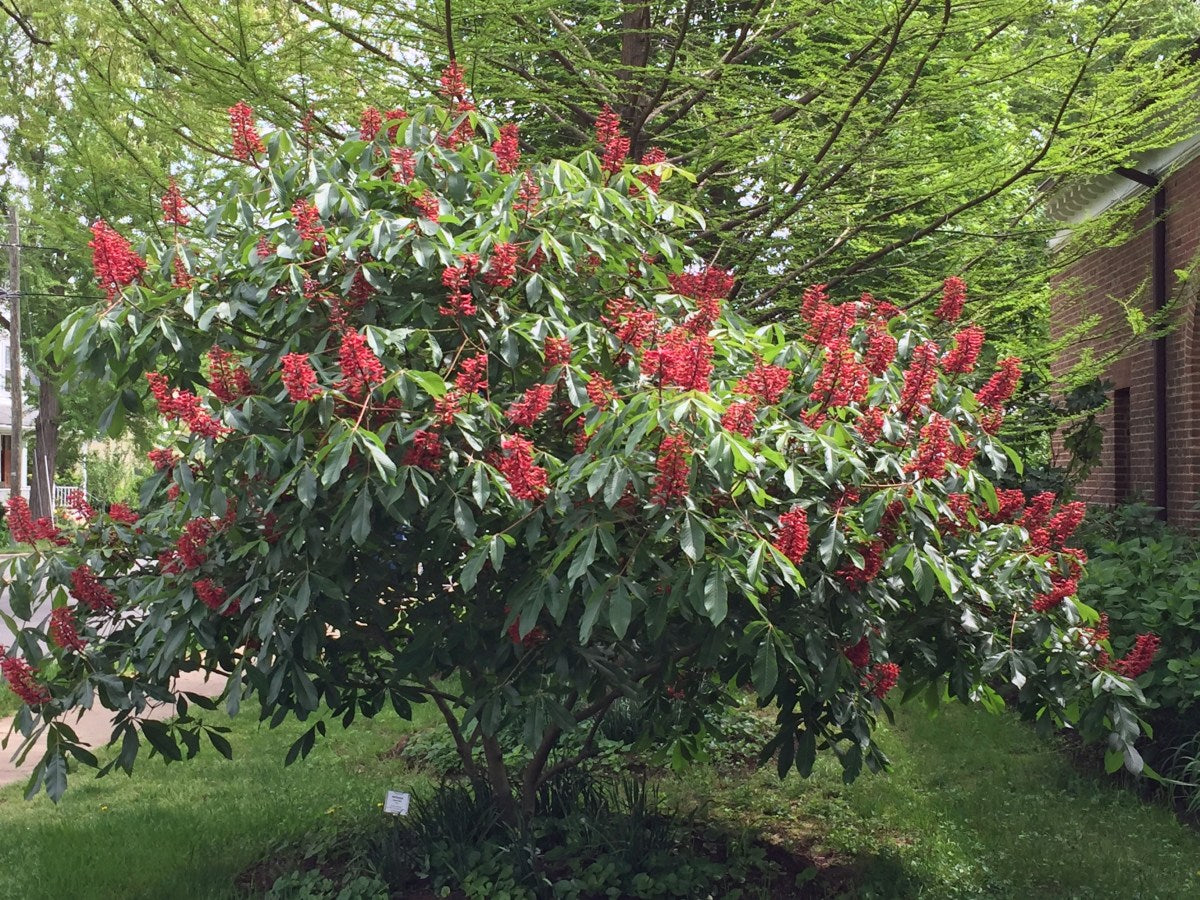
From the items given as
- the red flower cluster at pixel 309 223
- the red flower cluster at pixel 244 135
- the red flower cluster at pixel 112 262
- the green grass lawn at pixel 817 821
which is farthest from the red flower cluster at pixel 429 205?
the green grass lawn at pixel 817 821

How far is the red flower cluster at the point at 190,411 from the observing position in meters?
3.12

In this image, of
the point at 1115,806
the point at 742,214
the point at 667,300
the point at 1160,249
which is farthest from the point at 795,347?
the point at 1160,249

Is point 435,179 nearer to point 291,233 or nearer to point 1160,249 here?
point 291,233

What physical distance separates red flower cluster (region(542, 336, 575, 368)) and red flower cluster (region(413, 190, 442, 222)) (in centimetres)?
57

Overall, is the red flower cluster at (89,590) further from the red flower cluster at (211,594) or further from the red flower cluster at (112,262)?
the red flower cluster at (112,262)

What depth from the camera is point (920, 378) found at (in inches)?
136

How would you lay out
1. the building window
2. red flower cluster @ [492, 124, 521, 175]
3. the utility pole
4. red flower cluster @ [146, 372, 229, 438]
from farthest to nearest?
the utility pole < the building window < red flower cluster @ [492, 124, 521, 175] < red flower cluster @ [146, 372, 229, 438]

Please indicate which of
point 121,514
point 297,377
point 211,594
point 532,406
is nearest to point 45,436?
point 121,514

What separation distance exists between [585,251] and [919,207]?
2.31 metres

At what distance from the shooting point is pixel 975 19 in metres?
4.47

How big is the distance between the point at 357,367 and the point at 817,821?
3670 millimetres

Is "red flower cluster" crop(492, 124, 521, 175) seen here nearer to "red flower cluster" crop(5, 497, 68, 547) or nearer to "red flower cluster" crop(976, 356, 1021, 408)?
"red flower cluster" crop(976, 356, 1021, 408)

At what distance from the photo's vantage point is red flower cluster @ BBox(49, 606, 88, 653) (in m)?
3.74

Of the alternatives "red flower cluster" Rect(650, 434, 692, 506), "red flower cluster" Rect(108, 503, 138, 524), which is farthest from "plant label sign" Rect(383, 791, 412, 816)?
"red flower cluster" Rect(650, 434, 692, 506)
